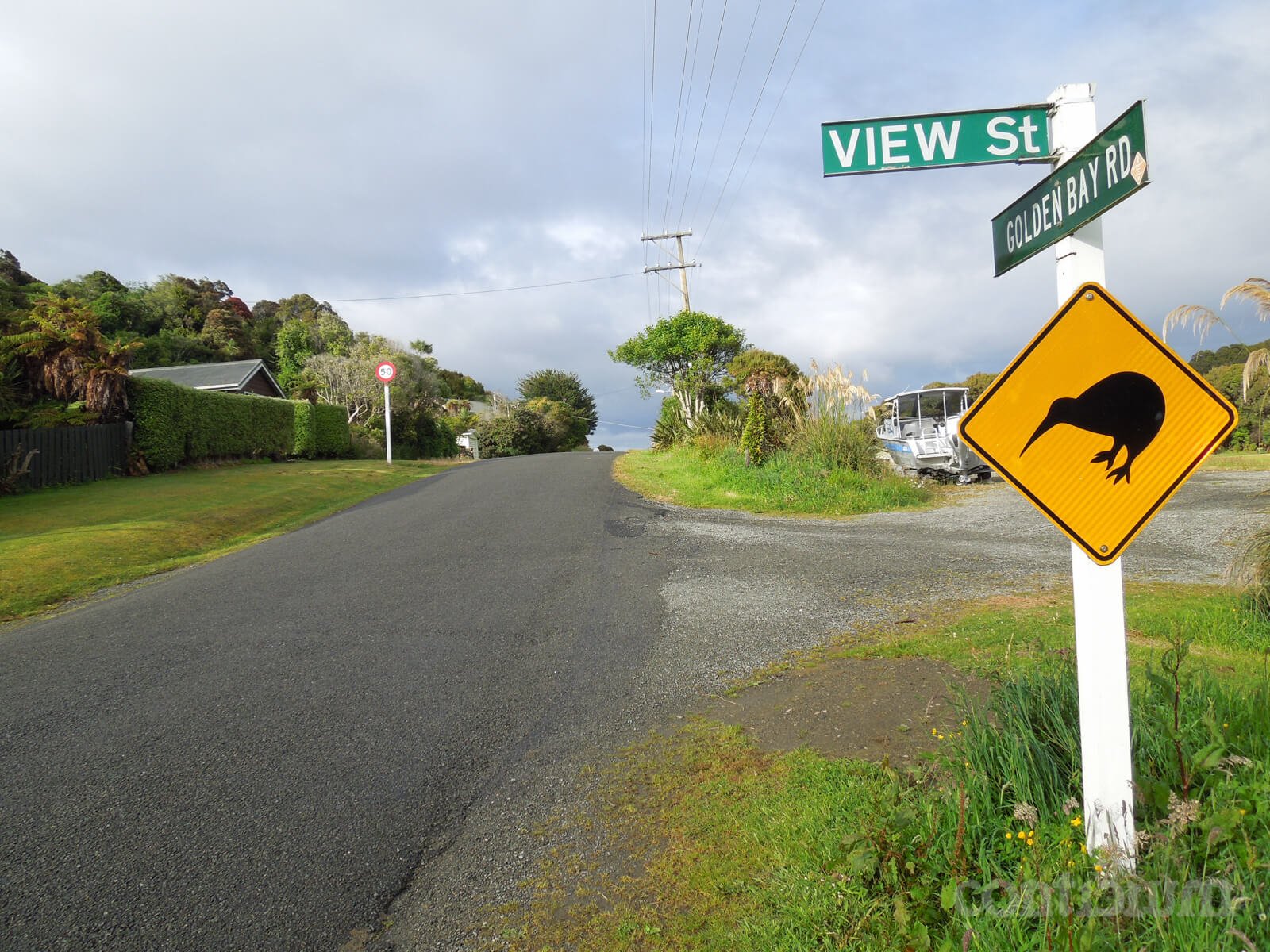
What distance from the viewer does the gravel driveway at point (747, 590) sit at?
11.8 feet

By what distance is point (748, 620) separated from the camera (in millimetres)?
7344

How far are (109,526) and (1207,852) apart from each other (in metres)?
14.9

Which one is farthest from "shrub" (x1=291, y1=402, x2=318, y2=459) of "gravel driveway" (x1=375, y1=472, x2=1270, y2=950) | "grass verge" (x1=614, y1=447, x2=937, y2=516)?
"gravel driveway" (x1=375, y1=472, x2=1270, y2=950)

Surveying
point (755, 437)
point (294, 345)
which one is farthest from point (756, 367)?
point (294, 345)

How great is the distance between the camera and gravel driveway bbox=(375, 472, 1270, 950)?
3590mm

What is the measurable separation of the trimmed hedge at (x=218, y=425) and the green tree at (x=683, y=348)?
542 inches

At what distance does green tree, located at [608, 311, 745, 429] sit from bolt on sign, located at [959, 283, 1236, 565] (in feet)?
107

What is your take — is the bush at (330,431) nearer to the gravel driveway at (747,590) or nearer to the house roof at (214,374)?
the house roof at (214,374)

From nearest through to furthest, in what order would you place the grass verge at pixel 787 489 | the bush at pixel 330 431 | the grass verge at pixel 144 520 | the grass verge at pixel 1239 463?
the grass verge at pixel 144 520 → the grass verge at pixel 787 489 → the grass verge at pixel 1239 463 → the bush at pixel 330 431

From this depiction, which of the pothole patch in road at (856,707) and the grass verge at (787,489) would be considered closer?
the pothole patch in road at (856,707)

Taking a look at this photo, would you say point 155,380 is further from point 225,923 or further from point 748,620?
point 225,923

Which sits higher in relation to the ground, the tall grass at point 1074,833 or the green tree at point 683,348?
the green tree at point 683,348

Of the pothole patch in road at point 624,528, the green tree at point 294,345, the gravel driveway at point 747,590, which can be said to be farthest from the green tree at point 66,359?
the green tree at point 294,345

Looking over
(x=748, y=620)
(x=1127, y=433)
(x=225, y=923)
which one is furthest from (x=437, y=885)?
(x=748, y=620)
